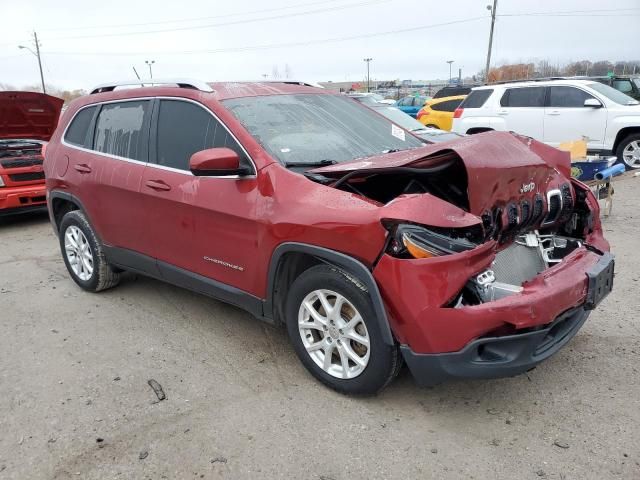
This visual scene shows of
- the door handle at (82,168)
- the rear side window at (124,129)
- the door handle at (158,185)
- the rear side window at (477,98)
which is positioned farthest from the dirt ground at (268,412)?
the rear side window at (477,98)

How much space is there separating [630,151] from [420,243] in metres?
9.53

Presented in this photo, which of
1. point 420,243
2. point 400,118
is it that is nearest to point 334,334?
point 420,243

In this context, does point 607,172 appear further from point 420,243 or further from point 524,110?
point 420,243

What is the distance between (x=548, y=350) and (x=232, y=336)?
2206mm

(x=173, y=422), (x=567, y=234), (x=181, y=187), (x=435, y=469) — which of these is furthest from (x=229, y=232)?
(x=567, y=234)

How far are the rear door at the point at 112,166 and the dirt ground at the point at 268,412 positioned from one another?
778mm

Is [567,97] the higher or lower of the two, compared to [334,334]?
higher

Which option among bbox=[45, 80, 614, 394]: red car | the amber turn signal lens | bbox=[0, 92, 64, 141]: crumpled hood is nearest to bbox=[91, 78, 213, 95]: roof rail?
bbox=[45, 80, 614, 394]: red car

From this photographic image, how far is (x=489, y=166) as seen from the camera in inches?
113

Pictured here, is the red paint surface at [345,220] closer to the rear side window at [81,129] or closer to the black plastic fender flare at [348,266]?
the black plastic fender flare at [348,266]

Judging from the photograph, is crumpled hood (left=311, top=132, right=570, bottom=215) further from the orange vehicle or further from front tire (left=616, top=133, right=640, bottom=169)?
the orange vehicle

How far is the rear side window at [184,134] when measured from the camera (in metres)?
3.52

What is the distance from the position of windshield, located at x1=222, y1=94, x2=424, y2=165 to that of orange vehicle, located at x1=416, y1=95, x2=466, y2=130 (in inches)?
424

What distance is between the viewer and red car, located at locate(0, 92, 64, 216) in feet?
25.8
